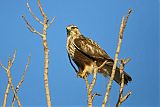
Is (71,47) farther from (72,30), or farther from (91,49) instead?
(72,30)

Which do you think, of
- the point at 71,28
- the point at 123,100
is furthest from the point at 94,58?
the point at 123,100

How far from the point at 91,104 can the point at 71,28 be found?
6088mm

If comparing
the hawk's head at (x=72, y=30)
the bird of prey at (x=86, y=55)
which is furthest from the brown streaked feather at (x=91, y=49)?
the hawk's head at (x=72, y=30)

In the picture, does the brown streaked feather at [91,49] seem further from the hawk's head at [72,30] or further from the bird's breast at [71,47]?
the hawk's head at [72,30]

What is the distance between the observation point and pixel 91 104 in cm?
358

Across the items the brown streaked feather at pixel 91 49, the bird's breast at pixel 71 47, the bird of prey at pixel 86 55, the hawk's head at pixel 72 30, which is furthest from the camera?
the hawk's head at pixel 72 30

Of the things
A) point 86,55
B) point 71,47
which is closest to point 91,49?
point 86,55

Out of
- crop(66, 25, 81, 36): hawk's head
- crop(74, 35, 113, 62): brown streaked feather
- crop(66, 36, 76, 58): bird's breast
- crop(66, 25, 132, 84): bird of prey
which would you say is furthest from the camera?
crop(66, 25, 81, 36): hawk's head

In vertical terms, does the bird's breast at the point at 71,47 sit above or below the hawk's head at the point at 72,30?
below

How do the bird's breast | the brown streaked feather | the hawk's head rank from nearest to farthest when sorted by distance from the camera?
the brown streaked feather
the bird's breast
the hawk's head

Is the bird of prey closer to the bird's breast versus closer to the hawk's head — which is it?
the bird's breast

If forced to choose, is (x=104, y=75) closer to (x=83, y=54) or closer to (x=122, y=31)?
(x=83, y=54)

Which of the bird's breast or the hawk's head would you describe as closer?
the bird's breast

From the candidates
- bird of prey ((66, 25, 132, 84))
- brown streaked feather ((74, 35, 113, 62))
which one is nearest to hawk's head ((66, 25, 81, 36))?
bird of prey ((66, 25, 132, 84))
